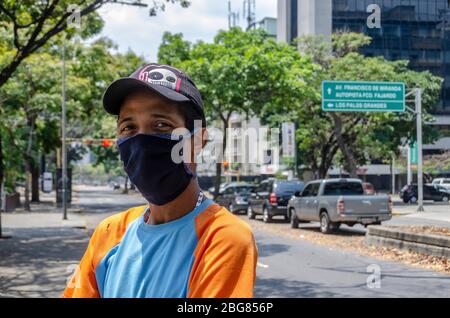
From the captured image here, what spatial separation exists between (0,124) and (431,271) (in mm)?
21904

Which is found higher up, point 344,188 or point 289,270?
point 344,188

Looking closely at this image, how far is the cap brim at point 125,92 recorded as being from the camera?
6.32 ft

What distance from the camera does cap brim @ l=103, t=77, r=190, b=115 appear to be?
1928 millimetres

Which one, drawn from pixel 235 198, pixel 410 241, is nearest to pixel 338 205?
pixel 410 241

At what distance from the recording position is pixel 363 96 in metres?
21.8

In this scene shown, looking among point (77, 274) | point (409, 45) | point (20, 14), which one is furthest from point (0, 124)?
point (77, 274)

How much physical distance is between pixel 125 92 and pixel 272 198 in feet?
73.4

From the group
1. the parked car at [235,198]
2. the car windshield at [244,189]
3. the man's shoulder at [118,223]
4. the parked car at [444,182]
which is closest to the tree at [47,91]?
the parked car at [235,198]

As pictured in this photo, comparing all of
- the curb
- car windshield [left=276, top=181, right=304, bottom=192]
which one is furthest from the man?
car windshield [left=276, top=181, right=304, bottom=192]

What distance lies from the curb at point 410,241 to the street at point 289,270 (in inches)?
13.0

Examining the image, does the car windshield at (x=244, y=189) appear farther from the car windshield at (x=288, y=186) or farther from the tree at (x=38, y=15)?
the tree at (x=38, y=15)

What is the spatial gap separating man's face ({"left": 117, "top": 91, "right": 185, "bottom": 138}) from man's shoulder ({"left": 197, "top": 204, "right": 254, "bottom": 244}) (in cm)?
33

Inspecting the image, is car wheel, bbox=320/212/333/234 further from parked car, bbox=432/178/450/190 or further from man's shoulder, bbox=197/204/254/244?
man's shoulder, bbox=197/204/254/244

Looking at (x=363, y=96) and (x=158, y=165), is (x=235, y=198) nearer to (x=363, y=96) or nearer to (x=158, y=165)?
(x=363, y=96)
